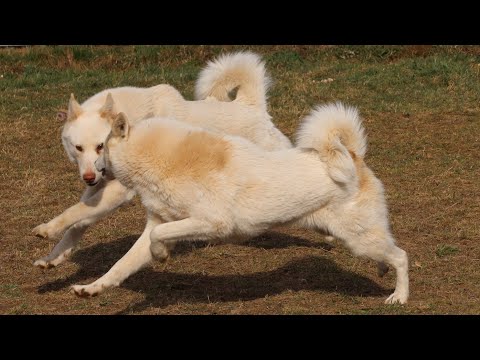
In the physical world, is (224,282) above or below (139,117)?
below

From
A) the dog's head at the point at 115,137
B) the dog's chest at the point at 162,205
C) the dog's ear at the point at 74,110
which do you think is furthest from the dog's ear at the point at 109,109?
the dog's chest at the point at 162,205

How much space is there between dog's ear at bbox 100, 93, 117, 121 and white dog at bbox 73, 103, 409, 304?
439 millimetres

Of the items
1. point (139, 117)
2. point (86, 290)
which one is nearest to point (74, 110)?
point (139, 117)

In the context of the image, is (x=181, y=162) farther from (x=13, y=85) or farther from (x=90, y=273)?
(x=13, y=85)

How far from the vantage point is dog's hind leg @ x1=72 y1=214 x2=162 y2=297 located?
17.1 ft

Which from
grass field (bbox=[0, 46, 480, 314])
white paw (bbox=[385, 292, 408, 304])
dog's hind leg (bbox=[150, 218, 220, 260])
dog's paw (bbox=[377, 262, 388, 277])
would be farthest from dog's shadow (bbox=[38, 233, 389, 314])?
dog's hind leg (bbox=[150, 218, 220, 260])

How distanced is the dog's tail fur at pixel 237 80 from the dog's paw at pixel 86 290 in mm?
2334

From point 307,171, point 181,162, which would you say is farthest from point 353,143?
point 181,162

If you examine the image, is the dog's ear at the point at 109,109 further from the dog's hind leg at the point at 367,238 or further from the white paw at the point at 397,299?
the white paw at the point at 397,299

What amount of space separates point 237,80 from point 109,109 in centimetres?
157

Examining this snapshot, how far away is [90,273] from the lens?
21.2 feet

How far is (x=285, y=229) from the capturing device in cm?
736

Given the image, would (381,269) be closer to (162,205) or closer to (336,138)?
(336,138)

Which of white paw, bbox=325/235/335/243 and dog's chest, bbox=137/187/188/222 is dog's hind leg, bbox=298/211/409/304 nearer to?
dog's chest, bbox=137/187/188/222
